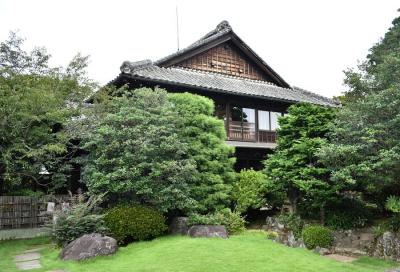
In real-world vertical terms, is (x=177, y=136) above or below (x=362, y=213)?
above

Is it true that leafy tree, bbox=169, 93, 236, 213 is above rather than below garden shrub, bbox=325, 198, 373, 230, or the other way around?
above

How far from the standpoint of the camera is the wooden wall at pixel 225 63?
23.8m

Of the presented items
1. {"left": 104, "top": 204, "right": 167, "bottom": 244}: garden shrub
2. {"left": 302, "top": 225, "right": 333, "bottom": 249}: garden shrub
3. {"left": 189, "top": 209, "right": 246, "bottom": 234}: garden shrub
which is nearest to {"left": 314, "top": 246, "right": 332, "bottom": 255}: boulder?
{"left": 302, "top": 225, "right": 333, "bottom": 249}: garden shrub

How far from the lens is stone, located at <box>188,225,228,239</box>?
1334cm

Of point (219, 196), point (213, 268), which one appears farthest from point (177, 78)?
point (213, 268)

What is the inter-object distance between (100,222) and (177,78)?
31.3ft

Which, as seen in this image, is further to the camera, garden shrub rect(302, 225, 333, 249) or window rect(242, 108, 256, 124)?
window rect(242, 108, 256, 124)

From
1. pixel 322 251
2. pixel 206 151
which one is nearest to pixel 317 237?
pixel 322 251

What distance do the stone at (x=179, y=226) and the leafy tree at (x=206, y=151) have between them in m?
0.80

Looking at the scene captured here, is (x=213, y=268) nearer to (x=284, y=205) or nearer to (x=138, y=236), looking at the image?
(x=138, y=236)

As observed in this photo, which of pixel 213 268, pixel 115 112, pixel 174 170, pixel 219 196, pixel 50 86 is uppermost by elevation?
pixel 50 86

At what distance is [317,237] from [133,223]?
21.6 ft

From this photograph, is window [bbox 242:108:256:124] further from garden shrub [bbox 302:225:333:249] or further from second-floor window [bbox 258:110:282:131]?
garden shrub [bbox 302:225:333:249]

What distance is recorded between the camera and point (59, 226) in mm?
13086
